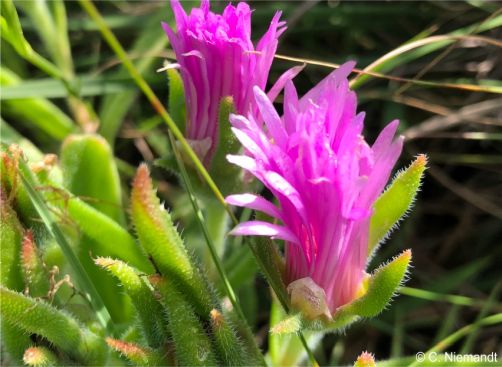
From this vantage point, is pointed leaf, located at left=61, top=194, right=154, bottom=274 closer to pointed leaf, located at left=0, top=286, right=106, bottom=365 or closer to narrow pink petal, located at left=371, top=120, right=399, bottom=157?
pointed leaf, located at left=0, top=286, right=106, bottom=365

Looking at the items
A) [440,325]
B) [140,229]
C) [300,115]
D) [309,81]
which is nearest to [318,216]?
[300,115]

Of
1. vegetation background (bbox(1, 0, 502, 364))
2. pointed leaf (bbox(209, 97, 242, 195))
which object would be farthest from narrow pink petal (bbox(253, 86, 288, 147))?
vegetation background (bbox(1, 0, 502, 364))

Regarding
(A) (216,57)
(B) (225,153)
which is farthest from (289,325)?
(A) (216,57)

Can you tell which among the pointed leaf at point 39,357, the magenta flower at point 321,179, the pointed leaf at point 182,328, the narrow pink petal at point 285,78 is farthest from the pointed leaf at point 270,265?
the pointed leaf at point 39,357

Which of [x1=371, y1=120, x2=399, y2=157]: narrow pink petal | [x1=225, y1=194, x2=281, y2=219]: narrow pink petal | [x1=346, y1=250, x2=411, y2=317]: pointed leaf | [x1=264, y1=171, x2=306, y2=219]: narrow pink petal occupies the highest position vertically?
[x1=371, y1=120, x2=399, y2=157]: narrow pink petal

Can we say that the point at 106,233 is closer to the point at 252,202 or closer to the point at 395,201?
the point at 252,202

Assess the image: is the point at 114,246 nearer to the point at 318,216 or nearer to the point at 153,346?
the point at 153,346

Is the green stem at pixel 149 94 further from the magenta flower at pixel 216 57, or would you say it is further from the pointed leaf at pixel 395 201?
the pointed leaf at pixel 395 201

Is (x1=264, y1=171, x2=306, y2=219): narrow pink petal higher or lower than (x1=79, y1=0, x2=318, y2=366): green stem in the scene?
lower

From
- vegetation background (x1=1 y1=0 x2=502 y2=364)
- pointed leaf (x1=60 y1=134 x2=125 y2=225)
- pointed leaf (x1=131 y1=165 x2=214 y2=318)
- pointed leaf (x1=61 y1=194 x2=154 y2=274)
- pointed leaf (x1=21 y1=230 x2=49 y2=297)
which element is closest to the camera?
pointed leaf (x1=131 y1=165 x2=214 y2=318)
